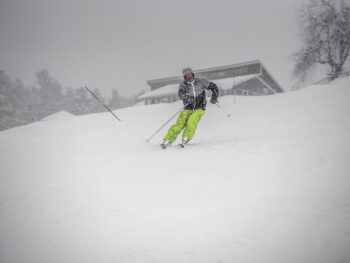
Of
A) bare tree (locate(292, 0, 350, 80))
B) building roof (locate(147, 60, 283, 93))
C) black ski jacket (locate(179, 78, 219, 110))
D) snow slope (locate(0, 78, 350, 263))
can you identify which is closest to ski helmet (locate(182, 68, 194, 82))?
black ski jacket (locate(179, 78, 219, 110))

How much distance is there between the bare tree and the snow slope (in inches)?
680

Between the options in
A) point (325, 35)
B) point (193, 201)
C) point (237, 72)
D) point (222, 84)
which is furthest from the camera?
point (237, 72)

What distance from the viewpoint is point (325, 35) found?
19609 millimetres

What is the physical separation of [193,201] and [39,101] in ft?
224

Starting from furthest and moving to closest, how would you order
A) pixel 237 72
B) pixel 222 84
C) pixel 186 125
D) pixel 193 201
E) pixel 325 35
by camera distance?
pixel 237 72
pixel 222 84
pixel 325 35
pixel 186 125
pixel 193 201

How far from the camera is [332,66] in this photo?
1975 centimetres

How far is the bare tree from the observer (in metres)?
18.9

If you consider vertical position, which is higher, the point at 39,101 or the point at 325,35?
the point at 39,101

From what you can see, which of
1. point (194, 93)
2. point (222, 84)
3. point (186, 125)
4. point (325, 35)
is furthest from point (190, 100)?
point (325, 35)

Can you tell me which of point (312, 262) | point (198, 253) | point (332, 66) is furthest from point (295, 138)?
point (332, 66)

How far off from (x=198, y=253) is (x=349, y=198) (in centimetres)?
175

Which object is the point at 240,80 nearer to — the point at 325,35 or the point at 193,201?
the point at 325,35

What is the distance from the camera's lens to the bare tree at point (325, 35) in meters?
18.9

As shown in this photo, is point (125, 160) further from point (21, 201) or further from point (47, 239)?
point (47, 239)
